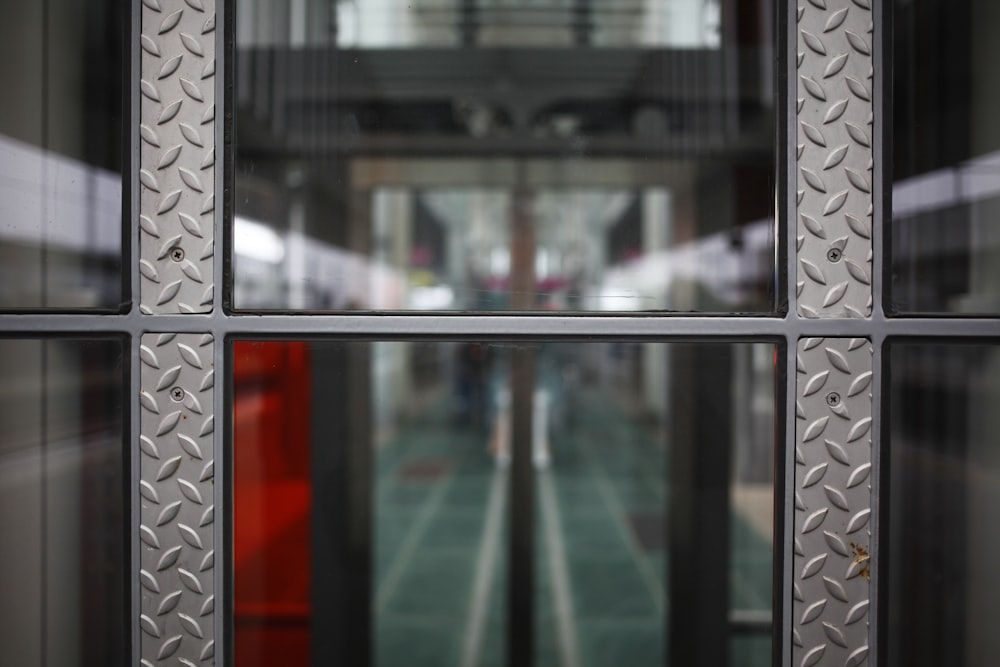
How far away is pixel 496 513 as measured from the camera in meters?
5.38

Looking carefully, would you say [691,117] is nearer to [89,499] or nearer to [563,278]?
[563,278]

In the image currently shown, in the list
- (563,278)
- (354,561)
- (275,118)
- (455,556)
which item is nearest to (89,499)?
→ (354,561)

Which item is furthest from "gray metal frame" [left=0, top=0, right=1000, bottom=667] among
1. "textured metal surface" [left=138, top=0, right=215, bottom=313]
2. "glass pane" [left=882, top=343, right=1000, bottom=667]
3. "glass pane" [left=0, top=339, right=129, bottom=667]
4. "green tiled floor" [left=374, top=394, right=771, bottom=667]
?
"green tiled floor" [left=374, top=394, right=771, bottom=667]

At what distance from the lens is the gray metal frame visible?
101 centimetres

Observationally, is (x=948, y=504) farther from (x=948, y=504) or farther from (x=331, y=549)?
(x=331, y=549)

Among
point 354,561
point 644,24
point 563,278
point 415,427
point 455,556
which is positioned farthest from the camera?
point 415,427

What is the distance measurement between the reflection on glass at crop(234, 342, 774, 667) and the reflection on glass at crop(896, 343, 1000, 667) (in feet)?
1.27

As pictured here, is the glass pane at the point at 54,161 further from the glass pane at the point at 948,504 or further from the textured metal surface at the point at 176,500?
the glass pane at the point at 948,504

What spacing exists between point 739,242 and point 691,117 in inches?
33.0

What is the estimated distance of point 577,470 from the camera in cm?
600

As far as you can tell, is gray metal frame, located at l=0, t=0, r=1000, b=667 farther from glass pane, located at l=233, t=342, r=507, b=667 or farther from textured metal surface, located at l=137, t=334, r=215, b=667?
glass pane, located at l=233, t=342, r=507, b=667

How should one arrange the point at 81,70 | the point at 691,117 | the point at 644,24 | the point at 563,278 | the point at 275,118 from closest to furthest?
the point at 81,70 → the point at 275,118 → the point at 691,117 → the point at 644,24 → the point at 563,278

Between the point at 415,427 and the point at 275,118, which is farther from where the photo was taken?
the point at 415,427

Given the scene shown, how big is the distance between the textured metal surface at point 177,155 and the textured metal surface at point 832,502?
1175 millimetres
